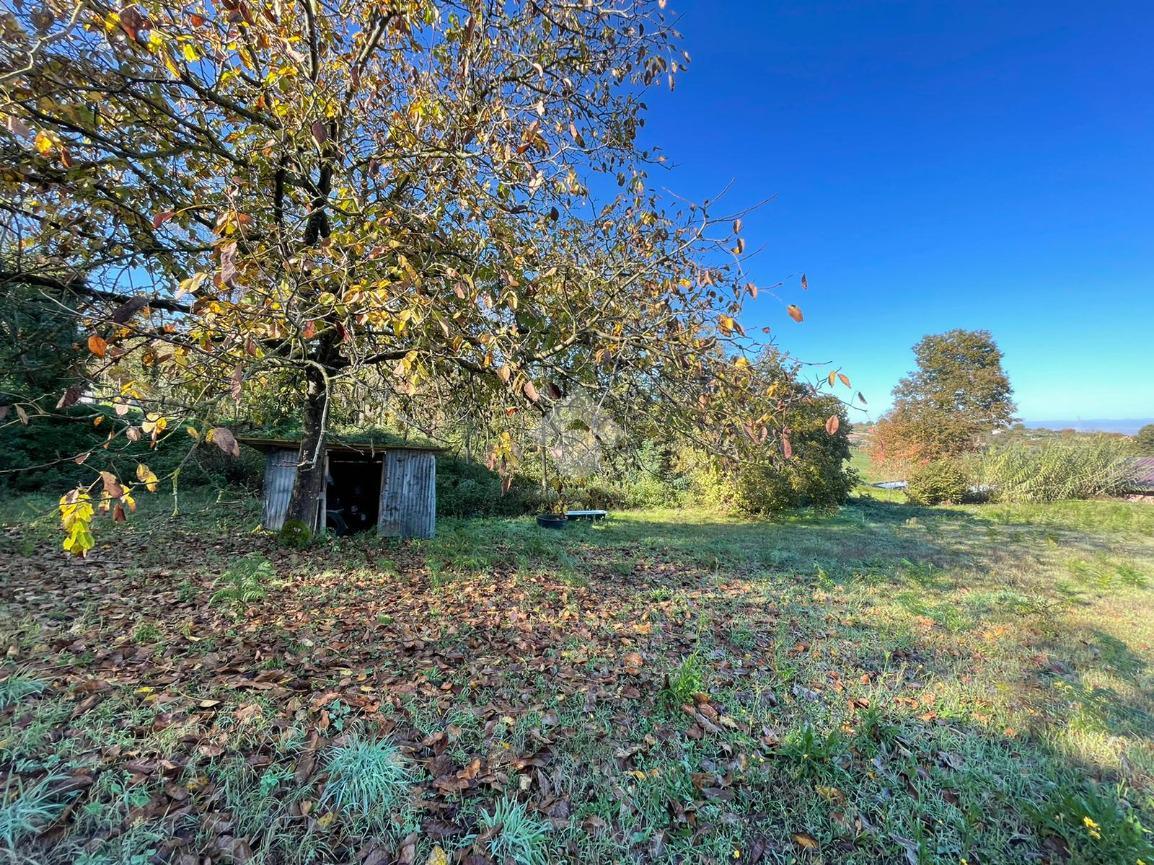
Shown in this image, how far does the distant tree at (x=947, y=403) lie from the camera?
82.8 ft

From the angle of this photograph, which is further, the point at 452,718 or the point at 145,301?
the point at 452,718

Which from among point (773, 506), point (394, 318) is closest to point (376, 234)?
point (394, 318)

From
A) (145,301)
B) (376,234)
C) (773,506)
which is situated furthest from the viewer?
(773,506)

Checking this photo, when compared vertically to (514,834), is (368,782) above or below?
above

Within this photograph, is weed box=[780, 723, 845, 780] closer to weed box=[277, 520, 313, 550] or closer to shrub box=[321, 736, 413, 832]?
shrub box=[321, 736, 413, 832]

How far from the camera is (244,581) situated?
4.84m

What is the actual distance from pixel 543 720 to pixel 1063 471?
2440 cm

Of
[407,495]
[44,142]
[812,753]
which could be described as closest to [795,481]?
[407,495]

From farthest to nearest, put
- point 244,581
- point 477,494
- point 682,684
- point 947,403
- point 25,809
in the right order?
point 947,403, point 477,494, point 244,581, point 682,684, point 25,809

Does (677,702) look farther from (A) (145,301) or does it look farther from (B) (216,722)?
(A) (145,301)

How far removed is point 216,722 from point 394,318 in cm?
242

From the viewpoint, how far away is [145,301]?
75.3 inches

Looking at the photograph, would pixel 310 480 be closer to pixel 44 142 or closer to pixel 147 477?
pixel 44 142

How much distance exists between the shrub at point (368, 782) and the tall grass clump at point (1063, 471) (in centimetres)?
2424
